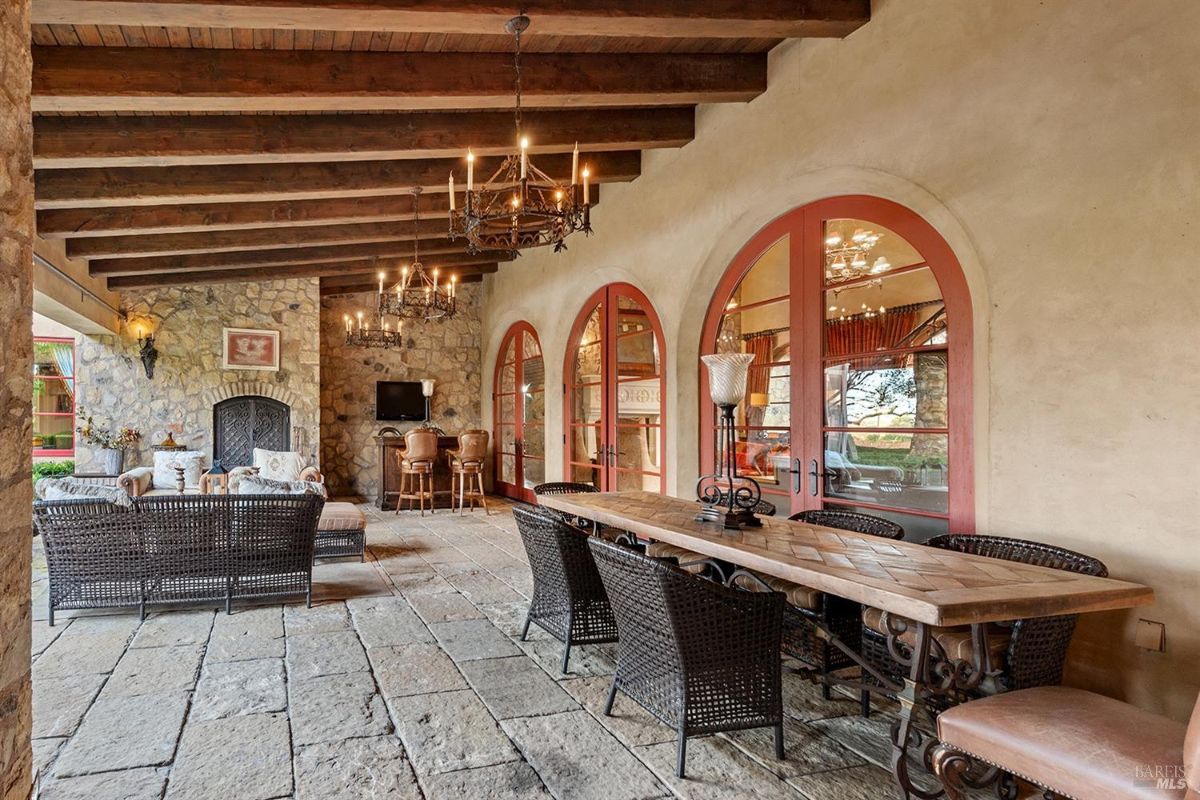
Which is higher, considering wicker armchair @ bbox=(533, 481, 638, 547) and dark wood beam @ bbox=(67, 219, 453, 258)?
dark wood beam @ bbox=(67, 219, 453, 258)

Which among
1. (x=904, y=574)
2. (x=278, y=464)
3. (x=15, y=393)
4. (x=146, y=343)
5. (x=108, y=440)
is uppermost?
(x=146, y=343)

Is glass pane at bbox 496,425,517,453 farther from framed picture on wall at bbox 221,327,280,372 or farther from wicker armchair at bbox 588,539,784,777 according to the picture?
wicker armchair at bbox 588,539,784,777

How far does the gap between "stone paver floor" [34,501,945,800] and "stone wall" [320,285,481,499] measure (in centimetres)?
622

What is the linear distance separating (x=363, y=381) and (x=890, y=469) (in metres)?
8.40

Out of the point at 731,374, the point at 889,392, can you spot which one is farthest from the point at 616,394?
the point at 731,374

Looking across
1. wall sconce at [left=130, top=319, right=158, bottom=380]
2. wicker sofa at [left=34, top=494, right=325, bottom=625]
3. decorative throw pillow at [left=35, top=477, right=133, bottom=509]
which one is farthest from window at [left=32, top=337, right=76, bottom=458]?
wicker sofa at [left=34, top=494, right=325, bottom=625]

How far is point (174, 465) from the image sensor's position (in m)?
7.93

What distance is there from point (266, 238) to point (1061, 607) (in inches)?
293

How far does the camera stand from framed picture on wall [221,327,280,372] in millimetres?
9094

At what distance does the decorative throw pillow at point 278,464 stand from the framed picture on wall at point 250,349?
5.64 ft

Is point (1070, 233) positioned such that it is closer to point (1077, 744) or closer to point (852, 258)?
point (852, 258)

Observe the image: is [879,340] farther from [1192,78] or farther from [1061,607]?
[1061,607]

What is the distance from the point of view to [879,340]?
12.8 feet

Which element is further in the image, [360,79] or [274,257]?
[274,257]
